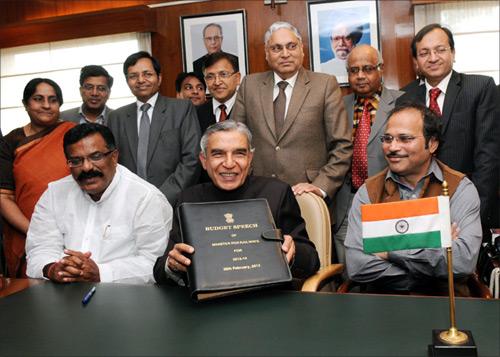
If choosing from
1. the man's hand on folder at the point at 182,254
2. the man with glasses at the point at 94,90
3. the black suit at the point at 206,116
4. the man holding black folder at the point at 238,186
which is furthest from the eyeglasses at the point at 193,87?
the man's hand on folder at the point at 182,254

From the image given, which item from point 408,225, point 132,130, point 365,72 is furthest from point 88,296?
point 365,72

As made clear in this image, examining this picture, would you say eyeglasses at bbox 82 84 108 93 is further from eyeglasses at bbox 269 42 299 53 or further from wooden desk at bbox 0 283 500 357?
wooden desk at bbox 0 283 500 357

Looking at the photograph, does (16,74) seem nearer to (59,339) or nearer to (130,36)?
(130,36)

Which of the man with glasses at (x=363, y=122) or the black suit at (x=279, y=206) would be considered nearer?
the black suit at (x=279, y=206)

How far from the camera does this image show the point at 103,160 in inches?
104

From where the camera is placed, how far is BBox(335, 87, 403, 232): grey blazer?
3.15 m

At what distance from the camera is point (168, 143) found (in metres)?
3.37

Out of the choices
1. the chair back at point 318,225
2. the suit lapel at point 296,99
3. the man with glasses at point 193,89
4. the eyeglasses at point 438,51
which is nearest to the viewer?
the chair back at point 318,225

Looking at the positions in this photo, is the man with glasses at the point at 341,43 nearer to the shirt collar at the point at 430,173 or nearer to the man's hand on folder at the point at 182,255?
the shirt collar at the point at 430,173

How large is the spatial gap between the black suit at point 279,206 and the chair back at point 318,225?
0.11 meters

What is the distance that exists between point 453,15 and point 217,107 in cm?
275

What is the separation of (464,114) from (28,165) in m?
2.47

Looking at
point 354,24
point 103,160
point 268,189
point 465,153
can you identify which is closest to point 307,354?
point 268,189

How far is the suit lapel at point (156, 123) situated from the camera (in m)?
3.38
